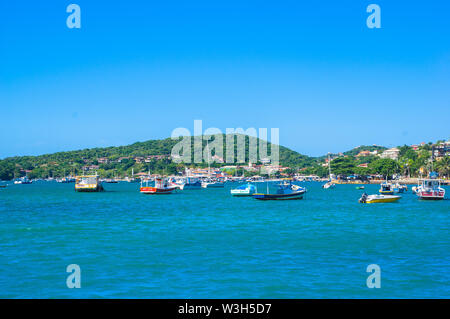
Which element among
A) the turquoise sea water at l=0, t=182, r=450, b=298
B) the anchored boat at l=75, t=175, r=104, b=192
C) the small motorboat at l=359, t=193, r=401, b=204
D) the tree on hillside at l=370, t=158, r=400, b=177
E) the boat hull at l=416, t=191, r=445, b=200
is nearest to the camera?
the turquoise sea water at l=0, t=182, r=450, b=298

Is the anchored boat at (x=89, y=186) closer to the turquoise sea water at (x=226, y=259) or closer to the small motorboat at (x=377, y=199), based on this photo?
the small motorboat at (x=377, y=199)

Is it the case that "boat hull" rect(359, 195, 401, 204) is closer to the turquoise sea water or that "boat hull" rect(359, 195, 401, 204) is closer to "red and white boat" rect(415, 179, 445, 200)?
"red and white boat" rect(415, 179, 445, 200)

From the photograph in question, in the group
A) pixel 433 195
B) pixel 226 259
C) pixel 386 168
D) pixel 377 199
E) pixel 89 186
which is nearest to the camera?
pixel 226 259

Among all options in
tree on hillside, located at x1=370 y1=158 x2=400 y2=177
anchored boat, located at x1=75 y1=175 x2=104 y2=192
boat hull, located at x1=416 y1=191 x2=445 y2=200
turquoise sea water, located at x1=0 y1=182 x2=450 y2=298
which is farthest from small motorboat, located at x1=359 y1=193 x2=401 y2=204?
tree on hillside, located at x1=370 y1=158 x2=400 y2=177

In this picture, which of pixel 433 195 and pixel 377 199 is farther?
pixel 433 195

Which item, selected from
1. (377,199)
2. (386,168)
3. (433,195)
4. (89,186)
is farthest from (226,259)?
(386,168)

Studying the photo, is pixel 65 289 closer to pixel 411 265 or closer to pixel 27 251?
pixel 27 251

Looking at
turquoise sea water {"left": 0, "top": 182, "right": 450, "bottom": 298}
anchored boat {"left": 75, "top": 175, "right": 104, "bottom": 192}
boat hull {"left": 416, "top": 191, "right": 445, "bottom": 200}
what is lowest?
turquoise sea water {"left": 0, "top": 182, "right": 450, "bottom": 298}

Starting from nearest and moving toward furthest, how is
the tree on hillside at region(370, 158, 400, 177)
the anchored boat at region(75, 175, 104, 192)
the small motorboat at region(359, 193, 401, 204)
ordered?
1. the small motorboat at region(359, 193, 401, 204)
2. the anchored boat at region(75, 175, 104, 192)
3. the tree on hillside at region(370, 158, 400, 177)

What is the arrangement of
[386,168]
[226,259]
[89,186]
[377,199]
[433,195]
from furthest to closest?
[386,168] < [89,186] < [433,195] < [377,199] < [226,259]

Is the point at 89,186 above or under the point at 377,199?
above

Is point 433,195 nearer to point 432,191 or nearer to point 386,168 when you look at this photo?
point 432,191
